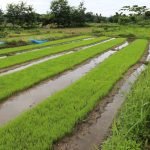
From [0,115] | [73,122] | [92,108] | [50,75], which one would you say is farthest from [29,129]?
[50,75]

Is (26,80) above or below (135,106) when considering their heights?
below

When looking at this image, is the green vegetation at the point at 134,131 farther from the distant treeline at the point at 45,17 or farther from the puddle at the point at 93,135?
the distant treeline at the point at 45,17

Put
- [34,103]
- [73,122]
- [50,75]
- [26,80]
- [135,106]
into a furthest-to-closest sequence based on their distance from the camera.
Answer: [50,75], [26,80], [34,103], [73,122], [135,106]

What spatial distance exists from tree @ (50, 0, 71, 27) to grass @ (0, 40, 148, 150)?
51097 millimetres

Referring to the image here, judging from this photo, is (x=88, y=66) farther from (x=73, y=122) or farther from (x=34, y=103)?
(x=73, y=122)

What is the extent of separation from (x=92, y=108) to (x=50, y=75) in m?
4.59

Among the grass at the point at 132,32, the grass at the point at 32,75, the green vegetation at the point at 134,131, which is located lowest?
the grass at the point at 132,32

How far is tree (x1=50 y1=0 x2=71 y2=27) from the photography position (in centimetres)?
6120

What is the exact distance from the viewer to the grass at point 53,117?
5.65 metres

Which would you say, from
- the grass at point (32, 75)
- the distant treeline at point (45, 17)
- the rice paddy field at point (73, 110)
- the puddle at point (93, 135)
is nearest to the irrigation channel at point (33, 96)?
the rice paddy field at point (73, 110)

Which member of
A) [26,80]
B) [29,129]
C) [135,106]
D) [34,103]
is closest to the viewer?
[135,106]

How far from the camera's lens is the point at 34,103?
28.1 ft

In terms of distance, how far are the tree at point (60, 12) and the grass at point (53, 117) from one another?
168 ft

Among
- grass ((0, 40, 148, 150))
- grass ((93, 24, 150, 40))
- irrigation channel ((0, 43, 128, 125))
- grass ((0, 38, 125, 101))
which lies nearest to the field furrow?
grass ((0, 40, 148, 150))
